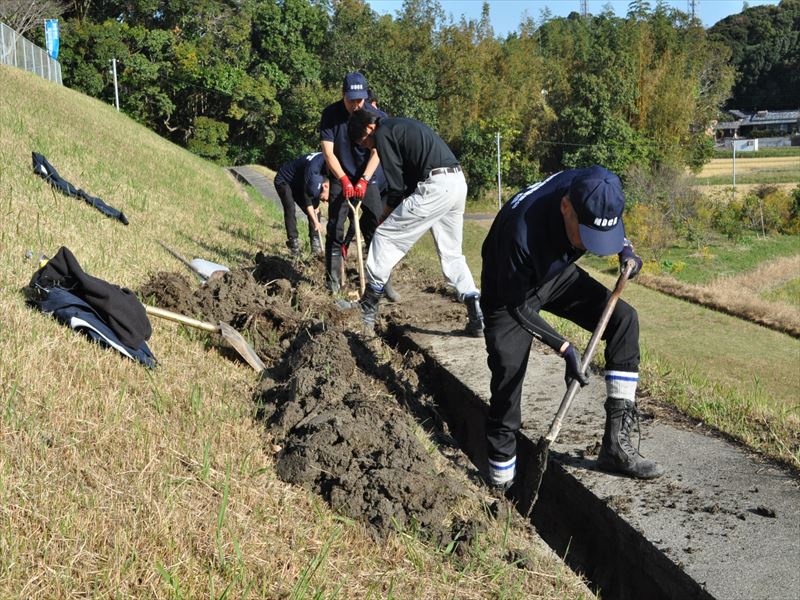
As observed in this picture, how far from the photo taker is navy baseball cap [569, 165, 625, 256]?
3912 millimetres

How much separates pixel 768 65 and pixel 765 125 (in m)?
12.0

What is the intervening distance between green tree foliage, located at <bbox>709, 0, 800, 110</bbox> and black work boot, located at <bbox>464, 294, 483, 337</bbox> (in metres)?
115

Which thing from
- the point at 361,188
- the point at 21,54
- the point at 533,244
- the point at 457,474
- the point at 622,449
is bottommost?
the point at 457,474

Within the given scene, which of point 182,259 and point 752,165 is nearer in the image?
point 182,259

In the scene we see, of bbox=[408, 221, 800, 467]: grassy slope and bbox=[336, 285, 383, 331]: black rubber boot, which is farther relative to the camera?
bbox=[336, 285, 383, 331]: black rubber boot

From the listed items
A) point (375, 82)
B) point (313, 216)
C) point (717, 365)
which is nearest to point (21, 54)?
point (375, 82)

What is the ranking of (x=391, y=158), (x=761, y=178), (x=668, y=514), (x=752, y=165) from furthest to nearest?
(x=752, y=165) < (x=761, y=178) < (x=391, y=158) < (x=668, y=514)

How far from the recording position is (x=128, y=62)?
46312 millimetres

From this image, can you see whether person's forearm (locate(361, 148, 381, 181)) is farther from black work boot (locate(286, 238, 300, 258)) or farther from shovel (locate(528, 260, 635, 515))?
shovel (locate(528, 260, 635, 515))

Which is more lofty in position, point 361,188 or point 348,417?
point 361,188

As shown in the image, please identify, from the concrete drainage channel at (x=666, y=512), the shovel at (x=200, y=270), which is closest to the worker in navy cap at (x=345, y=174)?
the shovel at (x=200, y=270)

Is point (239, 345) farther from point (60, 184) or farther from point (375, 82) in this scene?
point (375, 82)

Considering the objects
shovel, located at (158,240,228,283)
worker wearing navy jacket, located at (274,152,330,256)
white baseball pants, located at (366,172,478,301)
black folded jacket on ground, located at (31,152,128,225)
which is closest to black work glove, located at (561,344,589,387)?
white baseball pants, located at (366,172,478,301)

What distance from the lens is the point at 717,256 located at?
38.1 metres
